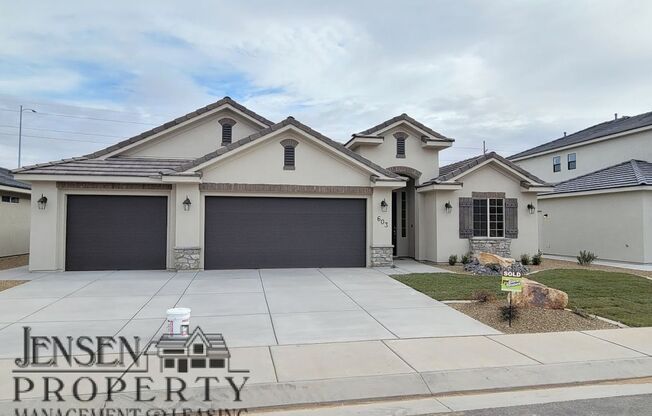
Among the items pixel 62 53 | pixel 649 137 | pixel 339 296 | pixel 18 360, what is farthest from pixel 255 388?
pixel 649 137

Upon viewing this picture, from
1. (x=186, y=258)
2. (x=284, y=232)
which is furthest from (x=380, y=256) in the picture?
(x=186, y=258)

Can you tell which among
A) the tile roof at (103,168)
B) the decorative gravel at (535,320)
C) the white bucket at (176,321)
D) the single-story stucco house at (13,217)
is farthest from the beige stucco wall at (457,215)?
the single-story stucco house at (13,217)

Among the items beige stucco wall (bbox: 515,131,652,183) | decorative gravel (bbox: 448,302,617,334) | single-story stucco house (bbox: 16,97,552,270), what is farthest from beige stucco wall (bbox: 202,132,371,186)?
beige stucco wall (bbox: 515,131,652,183)

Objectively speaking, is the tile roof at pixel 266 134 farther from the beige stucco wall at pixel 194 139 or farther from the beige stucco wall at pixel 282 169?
the beige stucco wall at pixel 194 139

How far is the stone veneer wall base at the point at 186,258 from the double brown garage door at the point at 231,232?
416mm

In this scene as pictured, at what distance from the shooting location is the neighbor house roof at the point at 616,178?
16.6 meters

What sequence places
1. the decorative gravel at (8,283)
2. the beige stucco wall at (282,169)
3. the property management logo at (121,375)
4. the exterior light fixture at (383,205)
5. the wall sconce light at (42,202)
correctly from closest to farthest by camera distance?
1. the property management logo at (121,375)
2. the decorative gravel at (8,283)
3. the wall sconce light at (42,202)
4. the beige stucco wall at (282,169)
5. the exterior light fixture at (383,205)

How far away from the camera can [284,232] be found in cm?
1434

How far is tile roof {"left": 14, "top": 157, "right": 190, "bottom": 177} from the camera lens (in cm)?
1305

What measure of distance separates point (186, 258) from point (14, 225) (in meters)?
10.6

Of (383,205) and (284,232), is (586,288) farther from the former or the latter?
(284,232)

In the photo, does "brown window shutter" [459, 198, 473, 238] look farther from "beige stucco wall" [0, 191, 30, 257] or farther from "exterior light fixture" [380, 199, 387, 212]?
"beige stucco wall" [0, 191, 30, 257]

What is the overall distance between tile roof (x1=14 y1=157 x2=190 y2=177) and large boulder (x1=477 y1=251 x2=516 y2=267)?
10.7 m

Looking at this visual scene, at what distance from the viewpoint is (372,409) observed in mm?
4395
